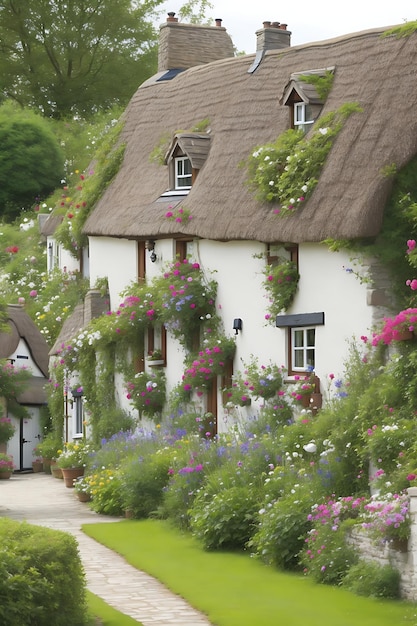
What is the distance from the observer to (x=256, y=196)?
23406 millimetres

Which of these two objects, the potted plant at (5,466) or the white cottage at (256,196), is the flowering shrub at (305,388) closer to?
the white cottage at (256,196)

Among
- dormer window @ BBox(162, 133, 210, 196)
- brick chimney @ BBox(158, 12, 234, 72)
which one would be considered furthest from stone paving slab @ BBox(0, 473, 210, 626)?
brick chimney @ BBox(158, 12, 234, 72)

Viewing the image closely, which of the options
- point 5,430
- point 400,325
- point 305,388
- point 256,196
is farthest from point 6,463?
point 400,325

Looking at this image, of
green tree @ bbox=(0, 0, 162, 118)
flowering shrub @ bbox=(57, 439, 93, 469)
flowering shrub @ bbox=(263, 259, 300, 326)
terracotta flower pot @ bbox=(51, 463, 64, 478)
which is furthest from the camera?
green tree @ bbox=(0, 0, 162, 118)

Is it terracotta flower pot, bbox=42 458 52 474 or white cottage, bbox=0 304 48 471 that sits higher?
white cottage, bbox=0 304 48 471

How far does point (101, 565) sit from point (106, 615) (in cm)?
398

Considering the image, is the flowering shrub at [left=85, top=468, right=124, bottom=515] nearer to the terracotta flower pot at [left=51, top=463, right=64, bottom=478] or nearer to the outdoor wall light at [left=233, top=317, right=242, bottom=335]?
the outdoor wall light at [left=233, top=317, right=242, bottom=335]

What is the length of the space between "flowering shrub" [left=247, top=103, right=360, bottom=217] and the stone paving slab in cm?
639

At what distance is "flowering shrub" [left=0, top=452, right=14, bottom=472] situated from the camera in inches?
1275

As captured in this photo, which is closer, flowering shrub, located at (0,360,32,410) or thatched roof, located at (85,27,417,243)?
thatched roof, located at (85,27,417,243)

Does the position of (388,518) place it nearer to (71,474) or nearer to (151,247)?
(151,247)

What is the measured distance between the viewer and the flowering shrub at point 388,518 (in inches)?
618

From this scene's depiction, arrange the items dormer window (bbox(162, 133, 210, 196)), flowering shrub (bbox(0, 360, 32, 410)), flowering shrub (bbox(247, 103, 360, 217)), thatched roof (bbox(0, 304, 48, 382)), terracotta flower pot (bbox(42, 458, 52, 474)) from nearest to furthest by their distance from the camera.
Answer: flowering shrub (bbox(247, 103, 360, 217)) < dormer window (bbox(162, 133, 210, 196)) < terracotta flower pot (bbox(42, 458, 52, 474)) < flowering shrub (bbox(0, 360, 32, 410)) < thatched roof (bbox(0, 304, 48, 382))

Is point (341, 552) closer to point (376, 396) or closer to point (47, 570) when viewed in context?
point (376, 396)
